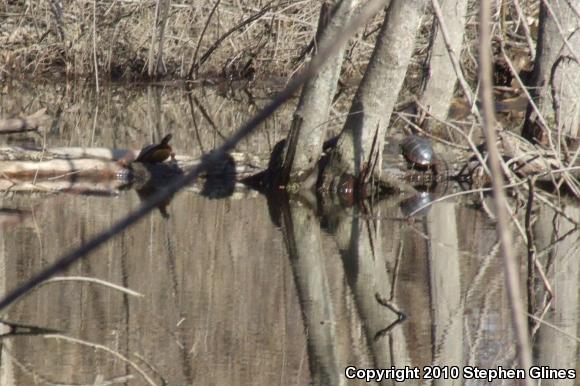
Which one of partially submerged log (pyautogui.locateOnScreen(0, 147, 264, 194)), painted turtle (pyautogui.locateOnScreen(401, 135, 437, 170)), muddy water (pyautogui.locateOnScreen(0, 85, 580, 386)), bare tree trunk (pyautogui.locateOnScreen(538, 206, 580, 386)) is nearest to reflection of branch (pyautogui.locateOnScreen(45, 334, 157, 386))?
muddy water (pyautogui.locateOnScreen(0, 85, 580, 386))

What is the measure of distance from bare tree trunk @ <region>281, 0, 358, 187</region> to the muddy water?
50cm

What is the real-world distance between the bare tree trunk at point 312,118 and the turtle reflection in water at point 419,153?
1.06 meters

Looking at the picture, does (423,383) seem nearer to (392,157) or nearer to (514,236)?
(514,236)

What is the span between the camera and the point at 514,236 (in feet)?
27.5

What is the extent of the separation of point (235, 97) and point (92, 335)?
14.1m

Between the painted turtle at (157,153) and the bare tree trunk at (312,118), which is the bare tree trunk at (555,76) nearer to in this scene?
the bare tree trunk at (312,118)

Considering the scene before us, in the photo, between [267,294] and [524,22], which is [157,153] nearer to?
[267,294]

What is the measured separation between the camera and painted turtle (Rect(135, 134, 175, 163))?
411 inches

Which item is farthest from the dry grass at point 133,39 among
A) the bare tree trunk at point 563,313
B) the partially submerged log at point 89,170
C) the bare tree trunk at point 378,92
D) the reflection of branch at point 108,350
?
the reflection of branch at point 108,350

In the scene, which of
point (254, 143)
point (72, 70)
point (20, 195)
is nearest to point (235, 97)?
point (72, 70)

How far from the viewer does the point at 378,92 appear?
9.43 m

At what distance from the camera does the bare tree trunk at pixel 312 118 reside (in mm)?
9414

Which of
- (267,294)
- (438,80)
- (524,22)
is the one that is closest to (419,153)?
(438,80)

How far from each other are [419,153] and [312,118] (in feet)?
4.67
